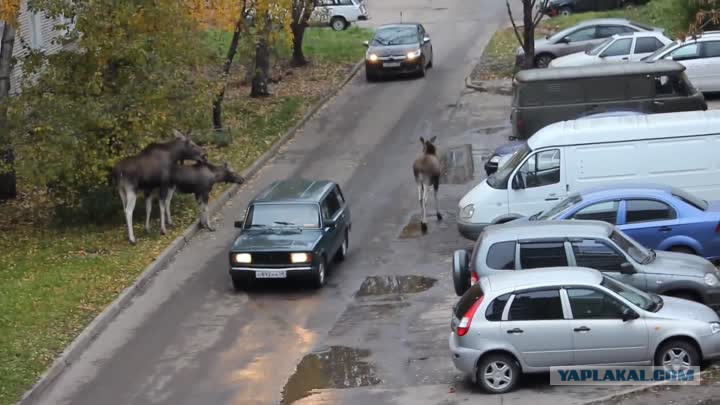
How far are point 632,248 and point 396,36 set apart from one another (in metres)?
24.5

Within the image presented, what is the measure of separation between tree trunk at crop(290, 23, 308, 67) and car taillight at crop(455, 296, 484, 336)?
26493mm

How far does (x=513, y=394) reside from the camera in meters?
14.9

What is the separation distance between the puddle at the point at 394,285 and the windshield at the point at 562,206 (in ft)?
8.11

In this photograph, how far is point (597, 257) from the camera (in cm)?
1684

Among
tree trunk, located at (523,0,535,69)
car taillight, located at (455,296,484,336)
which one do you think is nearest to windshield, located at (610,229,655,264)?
car taillight, located at (455,296,484,336)

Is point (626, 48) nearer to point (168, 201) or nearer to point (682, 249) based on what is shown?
point (168, 201)

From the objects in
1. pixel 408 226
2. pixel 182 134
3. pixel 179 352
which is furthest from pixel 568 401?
pixel 182 134

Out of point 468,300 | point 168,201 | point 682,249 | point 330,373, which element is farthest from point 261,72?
point 468,300

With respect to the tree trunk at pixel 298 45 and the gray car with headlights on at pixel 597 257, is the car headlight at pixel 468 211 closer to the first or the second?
the gray car with headlights on at pixel 597 257

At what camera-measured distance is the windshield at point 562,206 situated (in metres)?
19.5

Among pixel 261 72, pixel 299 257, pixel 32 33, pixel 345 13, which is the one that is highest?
pixel 32 33

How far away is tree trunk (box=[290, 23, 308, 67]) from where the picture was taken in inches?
1603

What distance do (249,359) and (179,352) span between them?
50.6 inches
